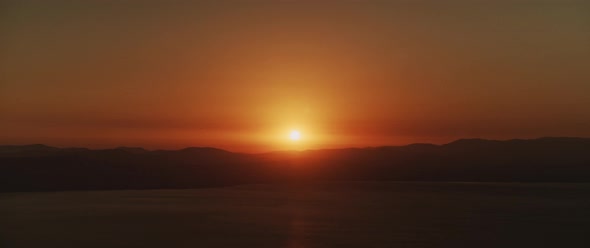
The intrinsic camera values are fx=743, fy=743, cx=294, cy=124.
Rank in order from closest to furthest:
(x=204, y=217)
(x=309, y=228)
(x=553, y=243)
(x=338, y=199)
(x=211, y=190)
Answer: (x=553, y=243) < (x=309, y=228) < (x=204, y=217) < (x=338, y=199) < (x=211, y=190)

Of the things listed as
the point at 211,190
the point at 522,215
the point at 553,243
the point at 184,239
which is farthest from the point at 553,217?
the point at 211,190

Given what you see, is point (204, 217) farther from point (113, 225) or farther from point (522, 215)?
point (522, 215)

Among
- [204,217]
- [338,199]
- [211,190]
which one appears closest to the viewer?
[204,217]

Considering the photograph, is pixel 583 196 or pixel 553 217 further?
pixel 583 196

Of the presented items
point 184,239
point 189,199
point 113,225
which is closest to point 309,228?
point 184,239

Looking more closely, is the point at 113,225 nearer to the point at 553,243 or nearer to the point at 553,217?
the point at 553,243

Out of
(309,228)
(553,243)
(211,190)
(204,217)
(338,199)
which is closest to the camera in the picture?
(553,243)
